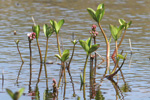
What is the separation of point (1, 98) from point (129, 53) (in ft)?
18.4

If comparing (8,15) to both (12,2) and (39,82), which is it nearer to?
(12,2)

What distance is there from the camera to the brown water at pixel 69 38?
870 centimetres

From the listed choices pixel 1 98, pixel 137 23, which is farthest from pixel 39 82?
pixel 137 23

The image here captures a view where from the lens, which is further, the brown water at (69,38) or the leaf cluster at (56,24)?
the leaf cluster at (56,24)

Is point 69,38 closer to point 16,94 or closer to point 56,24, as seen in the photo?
point 56,24

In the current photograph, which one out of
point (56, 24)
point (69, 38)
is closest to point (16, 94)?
point (56, 24)

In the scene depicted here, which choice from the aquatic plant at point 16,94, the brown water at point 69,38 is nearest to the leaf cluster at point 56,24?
the brown water at point 69,38

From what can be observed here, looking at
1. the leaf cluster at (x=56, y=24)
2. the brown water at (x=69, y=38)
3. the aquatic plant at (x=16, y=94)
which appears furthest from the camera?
the leaf cluster at (x=56, y=24)

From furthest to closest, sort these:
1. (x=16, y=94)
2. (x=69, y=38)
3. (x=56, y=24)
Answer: (x=69, y=38) < (x=56, y=24) < (x=16, y=94)

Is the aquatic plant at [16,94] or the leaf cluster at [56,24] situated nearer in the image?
the aquatic plant at [16,94]

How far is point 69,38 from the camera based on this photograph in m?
14.9

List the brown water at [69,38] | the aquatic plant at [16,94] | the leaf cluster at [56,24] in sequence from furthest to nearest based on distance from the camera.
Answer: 1. the leaf cluster at [56,24]
2. the brown water at [69,38]
3. the aquatic plant at [16,94]

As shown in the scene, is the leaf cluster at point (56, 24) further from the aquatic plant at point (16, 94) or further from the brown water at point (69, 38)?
the aquatic plant at point (16, 94)

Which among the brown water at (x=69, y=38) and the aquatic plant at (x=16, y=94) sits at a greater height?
the brown water at (x=69, y=38)
